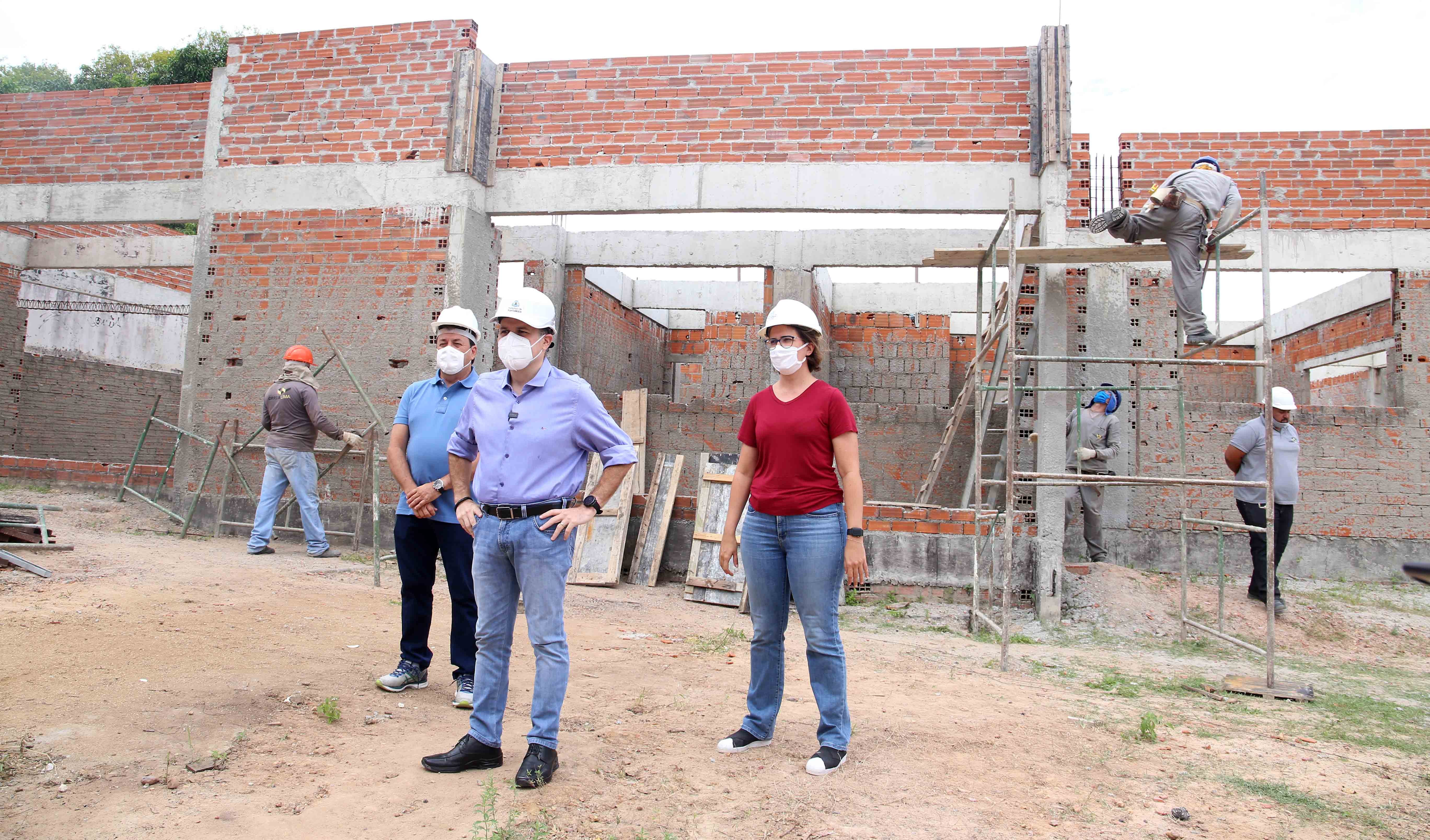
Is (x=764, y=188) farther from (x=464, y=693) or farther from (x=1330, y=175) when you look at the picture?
(x=464, y=693)

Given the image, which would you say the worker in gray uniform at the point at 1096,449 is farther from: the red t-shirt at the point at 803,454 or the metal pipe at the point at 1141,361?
the red t-shirt at the point at 803,454

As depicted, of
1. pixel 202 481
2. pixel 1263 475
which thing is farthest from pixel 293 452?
pixel 1263 475

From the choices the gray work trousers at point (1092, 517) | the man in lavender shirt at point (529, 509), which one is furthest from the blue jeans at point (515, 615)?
the gray work trousers at point (1092, 517)

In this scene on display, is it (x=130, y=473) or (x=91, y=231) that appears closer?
(x=130, y=473)

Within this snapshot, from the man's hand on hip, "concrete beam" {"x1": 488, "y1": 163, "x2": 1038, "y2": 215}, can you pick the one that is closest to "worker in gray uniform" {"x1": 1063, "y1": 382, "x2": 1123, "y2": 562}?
"concrete beam" {"x1": 488, "y1": 163, "x2": 1038, "y2": 215}

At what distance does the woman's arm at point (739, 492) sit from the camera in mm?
3486

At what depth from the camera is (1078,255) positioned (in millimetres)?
6594

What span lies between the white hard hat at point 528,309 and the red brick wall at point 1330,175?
23.1ft

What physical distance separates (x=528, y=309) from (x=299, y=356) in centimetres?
527

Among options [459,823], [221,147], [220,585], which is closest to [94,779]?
[459,823]

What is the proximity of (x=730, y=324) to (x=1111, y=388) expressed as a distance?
7.02 metres

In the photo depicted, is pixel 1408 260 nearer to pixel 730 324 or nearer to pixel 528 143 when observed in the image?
pixel 730 324

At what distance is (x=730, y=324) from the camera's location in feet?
40.5

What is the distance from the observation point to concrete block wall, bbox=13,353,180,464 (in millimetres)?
12773
